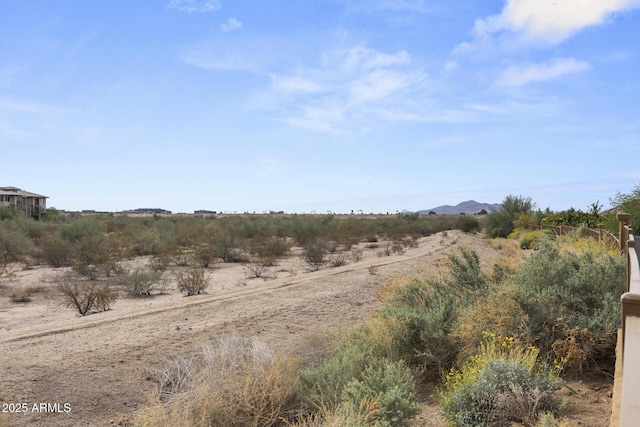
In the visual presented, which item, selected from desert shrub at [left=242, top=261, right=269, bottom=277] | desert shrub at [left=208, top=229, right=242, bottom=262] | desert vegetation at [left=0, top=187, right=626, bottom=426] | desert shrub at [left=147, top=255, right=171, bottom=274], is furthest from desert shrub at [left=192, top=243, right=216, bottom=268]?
desert vegetation at [left=0, top=187, right=626, bottom=426]

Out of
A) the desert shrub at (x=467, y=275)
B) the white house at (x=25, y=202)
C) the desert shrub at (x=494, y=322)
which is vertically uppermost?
the white house at (x=25, y=202)

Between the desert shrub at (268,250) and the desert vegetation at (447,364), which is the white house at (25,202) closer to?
the desert shrub at (268,250)

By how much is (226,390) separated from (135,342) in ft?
11.8

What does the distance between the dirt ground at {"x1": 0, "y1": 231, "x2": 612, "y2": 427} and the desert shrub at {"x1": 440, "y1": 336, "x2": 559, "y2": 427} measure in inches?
17.7

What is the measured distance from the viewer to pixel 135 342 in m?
10.0

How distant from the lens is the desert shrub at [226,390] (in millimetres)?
6656

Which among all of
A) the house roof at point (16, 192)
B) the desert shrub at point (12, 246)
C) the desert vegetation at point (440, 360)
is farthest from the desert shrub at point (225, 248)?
the house roof at point (16, 192)

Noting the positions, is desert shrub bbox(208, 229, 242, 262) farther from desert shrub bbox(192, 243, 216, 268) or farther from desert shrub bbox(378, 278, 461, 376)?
desert shrub bbox(378, 278, 461, 376)

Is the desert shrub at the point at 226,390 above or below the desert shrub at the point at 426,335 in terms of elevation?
below

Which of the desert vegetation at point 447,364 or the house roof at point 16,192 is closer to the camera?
the desert vegetation at point 447,364

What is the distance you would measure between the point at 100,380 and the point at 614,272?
28.6 feet

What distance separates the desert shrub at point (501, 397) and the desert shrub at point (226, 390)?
7.37 ft

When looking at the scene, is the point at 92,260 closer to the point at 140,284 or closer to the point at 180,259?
the point at 180,259

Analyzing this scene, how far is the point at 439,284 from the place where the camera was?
11.2m
